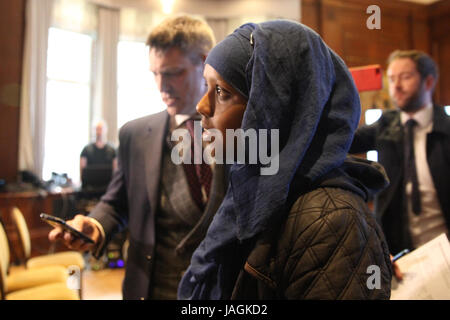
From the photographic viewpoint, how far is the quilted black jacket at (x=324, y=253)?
0.52 m

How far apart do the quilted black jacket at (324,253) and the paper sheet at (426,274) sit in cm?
12

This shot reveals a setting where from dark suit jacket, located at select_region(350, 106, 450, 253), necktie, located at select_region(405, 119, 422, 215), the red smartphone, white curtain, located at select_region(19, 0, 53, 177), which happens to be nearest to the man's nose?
the red smartphone

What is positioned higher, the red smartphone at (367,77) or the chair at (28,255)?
the red smartphone at (367,77)

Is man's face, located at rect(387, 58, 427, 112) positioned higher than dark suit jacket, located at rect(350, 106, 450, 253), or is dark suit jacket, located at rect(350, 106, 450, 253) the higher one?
man's face, located at rect(387, 58, 427, 112)

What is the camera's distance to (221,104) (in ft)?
2.12

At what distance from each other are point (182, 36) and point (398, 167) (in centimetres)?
93

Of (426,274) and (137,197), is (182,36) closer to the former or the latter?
(137,197)

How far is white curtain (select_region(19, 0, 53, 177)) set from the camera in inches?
156

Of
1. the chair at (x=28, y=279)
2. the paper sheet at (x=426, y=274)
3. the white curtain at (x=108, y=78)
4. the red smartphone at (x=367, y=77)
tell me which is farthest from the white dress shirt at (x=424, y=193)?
the white curtain at (x=108, y=78)

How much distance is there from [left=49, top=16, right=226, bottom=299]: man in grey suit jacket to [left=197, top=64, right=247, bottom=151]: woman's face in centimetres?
30

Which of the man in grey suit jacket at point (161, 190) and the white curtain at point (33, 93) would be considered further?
the white curtain at point (33, 93)

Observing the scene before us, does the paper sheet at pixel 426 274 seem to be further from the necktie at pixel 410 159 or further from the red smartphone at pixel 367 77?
the necktie at pixel 410 159

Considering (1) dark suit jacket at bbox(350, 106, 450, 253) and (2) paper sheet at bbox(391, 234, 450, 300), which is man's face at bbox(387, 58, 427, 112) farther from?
(2) paper sheet at bbox(391, 234, 450, 300)
